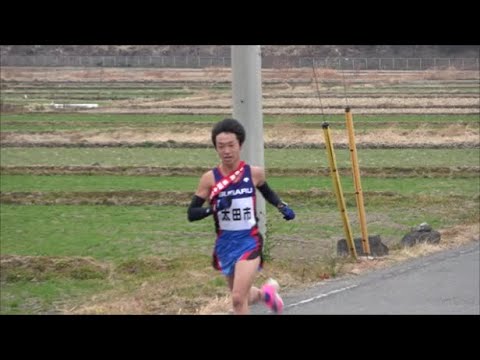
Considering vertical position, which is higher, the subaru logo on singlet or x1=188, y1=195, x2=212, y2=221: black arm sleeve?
the subaru logo on singlet

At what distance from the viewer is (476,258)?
12859 millimetres

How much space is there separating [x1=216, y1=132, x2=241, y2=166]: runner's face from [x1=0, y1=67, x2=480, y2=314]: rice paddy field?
2559 mm

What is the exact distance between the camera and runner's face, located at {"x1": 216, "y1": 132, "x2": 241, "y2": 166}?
789 cm

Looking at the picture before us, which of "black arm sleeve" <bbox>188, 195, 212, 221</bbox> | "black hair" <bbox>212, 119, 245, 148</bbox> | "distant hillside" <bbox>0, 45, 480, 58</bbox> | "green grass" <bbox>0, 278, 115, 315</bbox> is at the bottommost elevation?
"green grass" <bbox>0, 278, 115, 315</bbox>

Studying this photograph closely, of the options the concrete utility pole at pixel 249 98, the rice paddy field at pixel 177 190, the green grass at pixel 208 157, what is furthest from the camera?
the green grass at pixel 208 157

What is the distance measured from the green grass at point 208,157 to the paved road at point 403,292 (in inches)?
570

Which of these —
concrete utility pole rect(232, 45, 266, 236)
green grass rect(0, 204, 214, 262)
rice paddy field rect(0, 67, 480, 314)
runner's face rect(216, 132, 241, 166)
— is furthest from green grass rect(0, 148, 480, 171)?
runner's face rect(216, 132, 241, 166)

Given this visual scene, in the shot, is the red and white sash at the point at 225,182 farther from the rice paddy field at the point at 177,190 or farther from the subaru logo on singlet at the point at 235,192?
the rice paddy field at the point at 177,190

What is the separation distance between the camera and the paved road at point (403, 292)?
9852 millimetres

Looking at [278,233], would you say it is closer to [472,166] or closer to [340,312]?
[340,312]

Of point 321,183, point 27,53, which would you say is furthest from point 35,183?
point 27,53

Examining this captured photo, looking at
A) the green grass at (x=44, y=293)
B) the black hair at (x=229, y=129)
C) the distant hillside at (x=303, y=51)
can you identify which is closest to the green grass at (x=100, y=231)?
the green grass at (x=44, y=293)

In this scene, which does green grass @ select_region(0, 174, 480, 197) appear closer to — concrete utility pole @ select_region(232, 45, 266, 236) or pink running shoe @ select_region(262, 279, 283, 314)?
concrete utility pole @ select_region(232, 45, 266, 236)

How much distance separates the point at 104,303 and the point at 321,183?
13.4 meters
